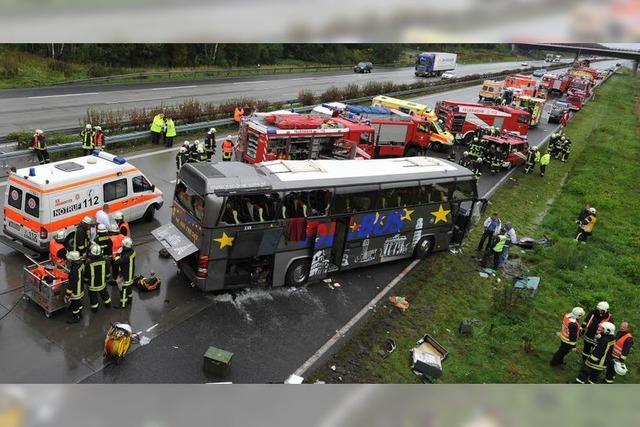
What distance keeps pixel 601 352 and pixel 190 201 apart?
377 inches

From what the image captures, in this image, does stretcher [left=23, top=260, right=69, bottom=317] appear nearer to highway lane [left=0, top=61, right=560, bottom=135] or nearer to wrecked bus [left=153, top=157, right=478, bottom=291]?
wrecked bus [left=153, top=157, right=478, bottom=291]

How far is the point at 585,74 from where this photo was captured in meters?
70.6

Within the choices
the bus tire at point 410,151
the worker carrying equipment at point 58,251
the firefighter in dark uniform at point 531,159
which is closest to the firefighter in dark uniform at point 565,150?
the firefighter in dark uniform at point 531,159

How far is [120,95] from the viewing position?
3544 centimetres

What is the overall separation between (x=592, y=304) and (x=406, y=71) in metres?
Result: 62.7

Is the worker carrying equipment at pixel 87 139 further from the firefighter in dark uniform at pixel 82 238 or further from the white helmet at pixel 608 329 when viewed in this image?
the white helmet at pixel 608 329

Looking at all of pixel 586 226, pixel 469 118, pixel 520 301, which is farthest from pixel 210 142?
pixel 469 118

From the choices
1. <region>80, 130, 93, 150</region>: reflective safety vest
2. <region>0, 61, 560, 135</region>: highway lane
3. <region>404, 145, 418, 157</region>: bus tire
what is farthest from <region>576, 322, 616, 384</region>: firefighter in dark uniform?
<region>0, 61, 560, 135</region>: highway lane

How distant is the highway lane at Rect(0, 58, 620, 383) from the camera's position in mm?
9859

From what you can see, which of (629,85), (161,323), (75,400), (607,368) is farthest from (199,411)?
(629,85)

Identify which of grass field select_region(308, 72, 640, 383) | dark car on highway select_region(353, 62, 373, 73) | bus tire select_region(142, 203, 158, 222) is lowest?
grass field select_region(308, 72, 640, 383)

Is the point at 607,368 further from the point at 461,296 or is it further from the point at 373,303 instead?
the point at 373,303

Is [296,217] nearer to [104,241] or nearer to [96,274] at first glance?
[104,241]

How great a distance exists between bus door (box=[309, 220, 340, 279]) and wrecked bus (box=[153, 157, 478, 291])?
0.03m
